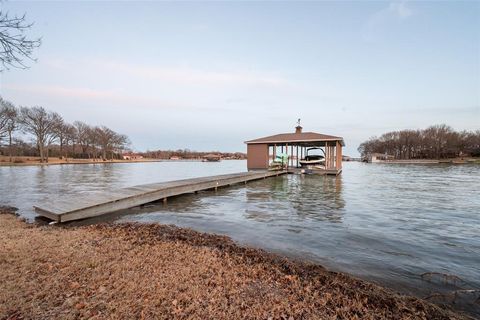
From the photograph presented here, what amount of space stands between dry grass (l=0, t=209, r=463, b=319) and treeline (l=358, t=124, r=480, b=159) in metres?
80.7

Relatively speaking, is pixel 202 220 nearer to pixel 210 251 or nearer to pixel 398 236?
pixel 210 251

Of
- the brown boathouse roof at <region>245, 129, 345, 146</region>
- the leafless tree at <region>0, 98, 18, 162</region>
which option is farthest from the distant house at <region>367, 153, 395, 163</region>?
the leafless tree at <region>0, 98, 18, 162</region>

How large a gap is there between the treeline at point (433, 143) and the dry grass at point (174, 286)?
80.7 meters

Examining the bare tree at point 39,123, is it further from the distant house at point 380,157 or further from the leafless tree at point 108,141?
the distant house at point 380,157

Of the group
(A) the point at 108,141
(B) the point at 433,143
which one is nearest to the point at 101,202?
(A) the point at 108,141

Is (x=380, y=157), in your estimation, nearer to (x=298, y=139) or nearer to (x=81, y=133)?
(x=298, y=139)

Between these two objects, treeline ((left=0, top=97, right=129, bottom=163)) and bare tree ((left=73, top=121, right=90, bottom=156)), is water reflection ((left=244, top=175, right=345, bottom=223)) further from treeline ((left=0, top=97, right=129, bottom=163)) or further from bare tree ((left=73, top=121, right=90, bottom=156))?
bare tree ((left=73, top=121, right=90, bottom=156))

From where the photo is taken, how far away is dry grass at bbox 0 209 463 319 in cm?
283

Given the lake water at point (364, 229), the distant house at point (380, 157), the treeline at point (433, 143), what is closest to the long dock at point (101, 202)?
the lake water at point (364, 229)

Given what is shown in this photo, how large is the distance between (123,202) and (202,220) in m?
3.37

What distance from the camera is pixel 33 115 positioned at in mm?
45500

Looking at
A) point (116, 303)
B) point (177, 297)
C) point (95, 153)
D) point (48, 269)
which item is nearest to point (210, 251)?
point (177, 297)

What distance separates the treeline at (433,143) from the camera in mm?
66344

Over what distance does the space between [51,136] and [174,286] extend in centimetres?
5869
